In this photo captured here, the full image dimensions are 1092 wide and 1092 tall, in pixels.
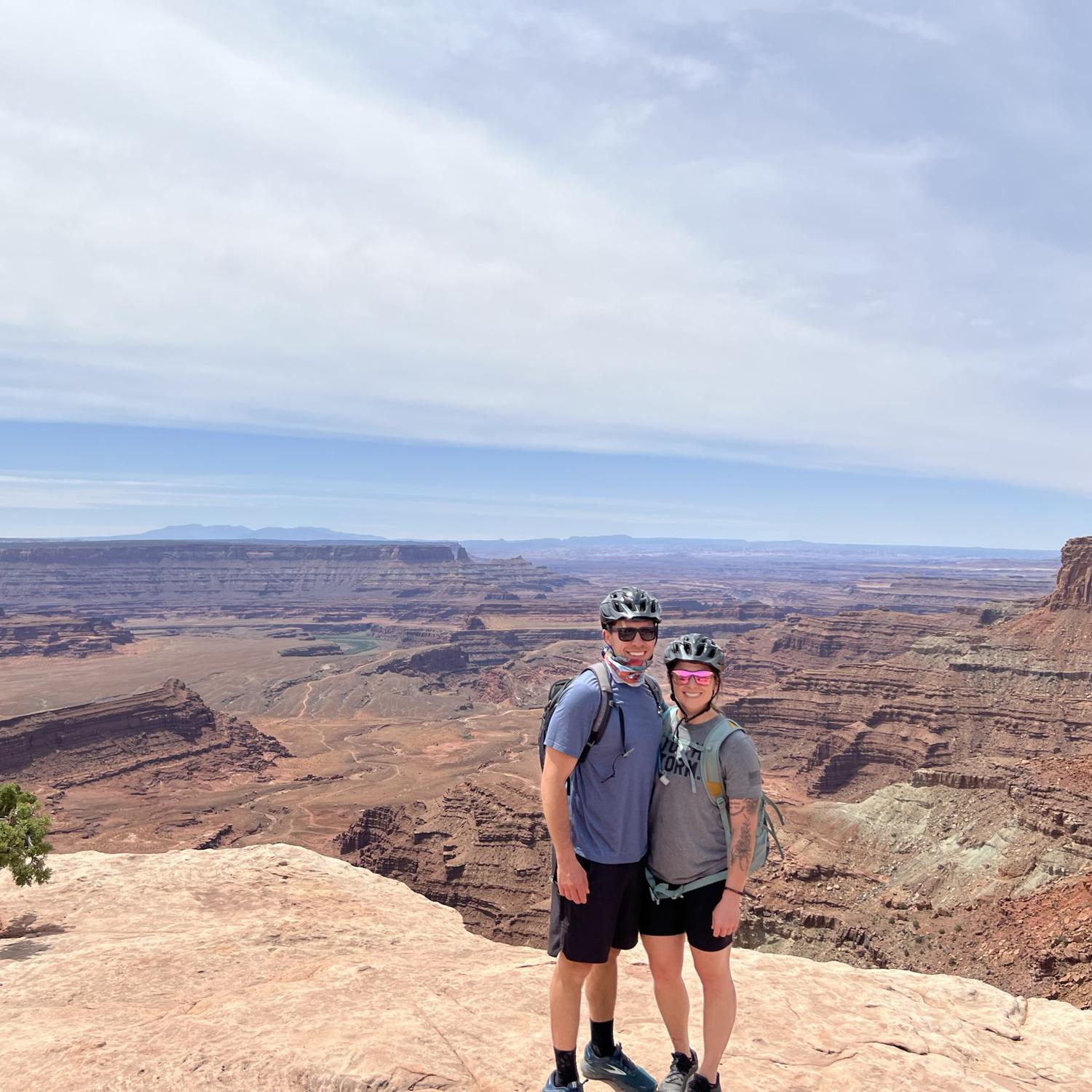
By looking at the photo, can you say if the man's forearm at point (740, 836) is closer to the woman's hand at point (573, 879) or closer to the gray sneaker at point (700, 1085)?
the woman's hand at point (573, 879)

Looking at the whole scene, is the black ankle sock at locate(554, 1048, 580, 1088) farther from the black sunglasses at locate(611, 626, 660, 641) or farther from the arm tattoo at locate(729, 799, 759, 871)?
the black sunglasses at locate(611, 626, 660, 641)

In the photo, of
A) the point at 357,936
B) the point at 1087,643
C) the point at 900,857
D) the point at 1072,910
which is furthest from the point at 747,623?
the point at 357,936

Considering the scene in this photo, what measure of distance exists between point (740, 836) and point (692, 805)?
403 millimetres

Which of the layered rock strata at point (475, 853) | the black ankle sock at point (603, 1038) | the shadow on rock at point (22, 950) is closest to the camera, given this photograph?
the black ankle sock at point (603, 1038)

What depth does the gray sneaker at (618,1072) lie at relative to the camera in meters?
5.95

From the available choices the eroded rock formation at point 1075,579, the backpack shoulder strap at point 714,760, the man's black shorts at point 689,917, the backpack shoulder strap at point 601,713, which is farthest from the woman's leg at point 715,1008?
the eroded rock formation at point 1075,579

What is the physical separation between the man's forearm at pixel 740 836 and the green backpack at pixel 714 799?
0.14 ft

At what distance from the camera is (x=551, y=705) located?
5.73m

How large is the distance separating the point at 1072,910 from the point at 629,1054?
1039 inches

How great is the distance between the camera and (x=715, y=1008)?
18.8 feet

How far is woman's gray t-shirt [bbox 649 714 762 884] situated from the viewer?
541cm

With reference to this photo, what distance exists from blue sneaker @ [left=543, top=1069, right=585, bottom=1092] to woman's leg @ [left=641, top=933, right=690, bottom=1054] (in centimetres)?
81

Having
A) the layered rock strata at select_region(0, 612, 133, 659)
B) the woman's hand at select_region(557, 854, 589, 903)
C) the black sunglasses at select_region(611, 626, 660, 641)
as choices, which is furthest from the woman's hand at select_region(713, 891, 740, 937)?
the layered rock strata at select_region(0, 612, 133, 659)

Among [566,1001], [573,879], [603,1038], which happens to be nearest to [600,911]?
[573,879]
